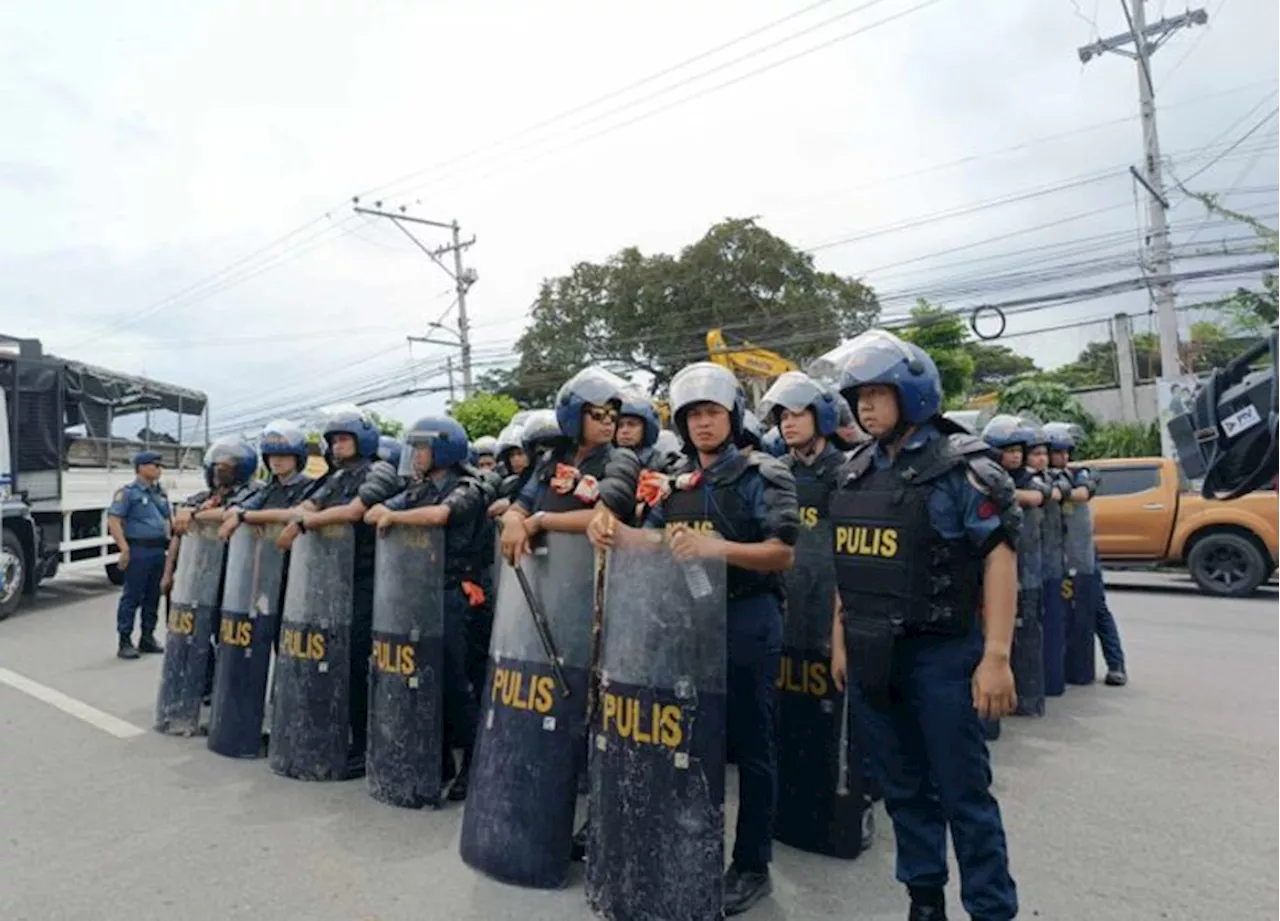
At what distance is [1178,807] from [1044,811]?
605 mm

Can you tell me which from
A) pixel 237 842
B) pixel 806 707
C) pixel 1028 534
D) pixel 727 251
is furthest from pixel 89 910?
pixel 727 251

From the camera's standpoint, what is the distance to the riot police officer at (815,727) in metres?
3.53

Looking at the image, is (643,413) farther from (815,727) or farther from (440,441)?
(815,727)

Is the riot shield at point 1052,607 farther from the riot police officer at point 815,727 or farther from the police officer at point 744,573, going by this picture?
the police officer at point 744,573

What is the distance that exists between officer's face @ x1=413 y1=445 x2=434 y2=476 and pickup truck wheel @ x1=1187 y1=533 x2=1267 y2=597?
1019cm

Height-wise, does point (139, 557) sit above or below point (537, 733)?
above

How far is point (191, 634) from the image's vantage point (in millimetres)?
5410

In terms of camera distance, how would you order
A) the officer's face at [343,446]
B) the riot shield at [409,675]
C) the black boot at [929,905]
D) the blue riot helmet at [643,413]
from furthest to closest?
the officer's face at [343,446] < the riot shield at [409,675] < the blue riot helmet at [643,413] < the black boot at [929,905]

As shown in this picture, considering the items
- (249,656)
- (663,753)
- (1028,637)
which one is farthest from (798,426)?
(249,656)

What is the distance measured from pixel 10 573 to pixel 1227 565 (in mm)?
14236

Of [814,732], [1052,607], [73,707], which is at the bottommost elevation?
[73,707]

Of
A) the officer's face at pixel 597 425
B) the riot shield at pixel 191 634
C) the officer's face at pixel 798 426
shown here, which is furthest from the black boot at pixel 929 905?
the riot shield at pixel 191 634

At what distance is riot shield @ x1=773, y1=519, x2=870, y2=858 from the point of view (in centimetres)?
353

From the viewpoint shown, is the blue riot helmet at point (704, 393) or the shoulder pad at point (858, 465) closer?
the shoulder pad at point (858, 465)
